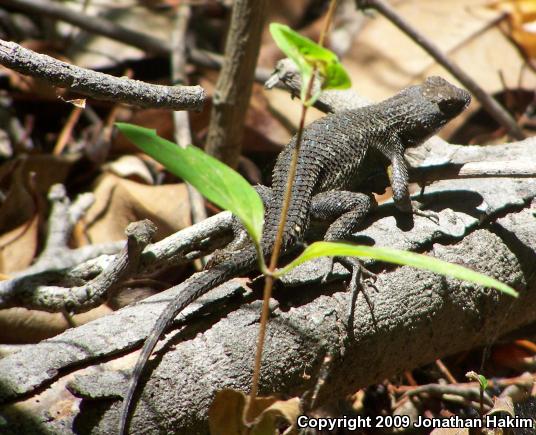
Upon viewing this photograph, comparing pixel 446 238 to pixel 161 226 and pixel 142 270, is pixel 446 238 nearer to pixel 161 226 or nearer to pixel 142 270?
pixel 142 270

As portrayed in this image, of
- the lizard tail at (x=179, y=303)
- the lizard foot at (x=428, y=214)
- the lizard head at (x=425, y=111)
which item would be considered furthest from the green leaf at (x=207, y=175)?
the lizard head at (x=425, y=111)

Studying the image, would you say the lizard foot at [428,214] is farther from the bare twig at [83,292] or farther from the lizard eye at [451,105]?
the bare twig at [83,292]

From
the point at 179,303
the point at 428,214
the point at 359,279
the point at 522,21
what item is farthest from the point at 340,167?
the point at 522,21

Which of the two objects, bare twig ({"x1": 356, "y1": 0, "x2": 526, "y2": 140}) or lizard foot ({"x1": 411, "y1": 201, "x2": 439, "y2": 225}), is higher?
bare twig ({"x1": 356, "y1": 0, "x2": 526, "y2": 140})

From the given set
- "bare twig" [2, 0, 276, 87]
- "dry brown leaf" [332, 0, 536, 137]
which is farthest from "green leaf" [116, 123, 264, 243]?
"dry brown leaf" [332, 0, 536, 137]

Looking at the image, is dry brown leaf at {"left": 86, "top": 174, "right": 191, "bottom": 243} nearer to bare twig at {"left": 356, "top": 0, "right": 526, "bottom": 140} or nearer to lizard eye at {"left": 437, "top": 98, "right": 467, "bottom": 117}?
lizard eye at {"left": 437, "top": 98, "right": 467, "bottom": 117}
